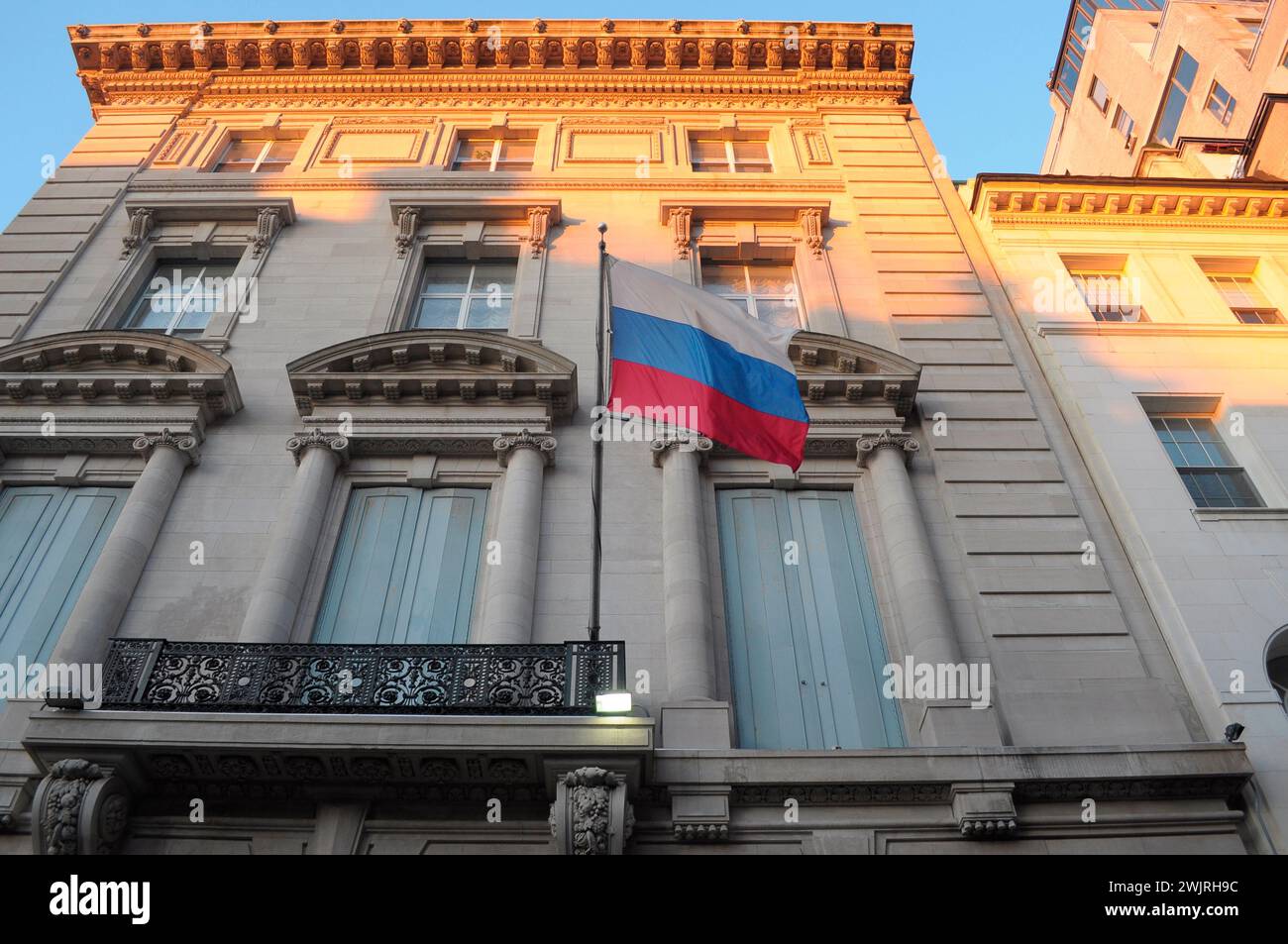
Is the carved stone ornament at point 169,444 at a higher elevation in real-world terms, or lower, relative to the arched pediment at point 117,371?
lower

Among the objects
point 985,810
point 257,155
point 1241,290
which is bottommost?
point 985,810

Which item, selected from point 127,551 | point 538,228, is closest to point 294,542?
point 127,551

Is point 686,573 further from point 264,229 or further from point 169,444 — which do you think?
point 264,229

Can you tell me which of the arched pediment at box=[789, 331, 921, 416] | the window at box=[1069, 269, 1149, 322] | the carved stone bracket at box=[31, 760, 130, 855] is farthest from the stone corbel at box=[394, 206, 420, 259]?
the window at box=[1069, 269, 1149, 322]

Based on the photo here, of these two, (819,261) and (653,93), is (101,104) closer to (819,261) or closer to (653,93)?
(653,93)

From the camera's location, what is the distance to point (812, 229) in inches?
783

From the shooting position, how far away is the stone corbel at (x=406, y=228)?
63.8 ft

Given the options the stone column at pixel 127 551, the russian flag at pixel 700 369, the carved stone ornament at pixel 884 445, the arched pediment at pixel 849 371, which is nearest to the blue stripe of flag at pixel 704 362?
the russian flag at pixel 700 369

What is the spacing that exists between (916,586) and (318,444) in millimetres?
8665

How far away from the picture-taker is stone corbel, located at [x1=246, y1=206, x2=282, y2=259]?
19438 mm

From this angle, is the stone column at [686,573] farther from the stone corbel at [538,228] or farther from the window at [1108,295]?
the window at [1108,295]

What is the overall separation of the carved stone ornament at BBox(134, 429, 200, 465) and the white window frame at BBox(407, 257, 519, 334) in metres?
4.43

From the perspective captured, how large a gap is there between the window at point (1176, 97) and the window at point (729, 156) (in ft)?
84.0
